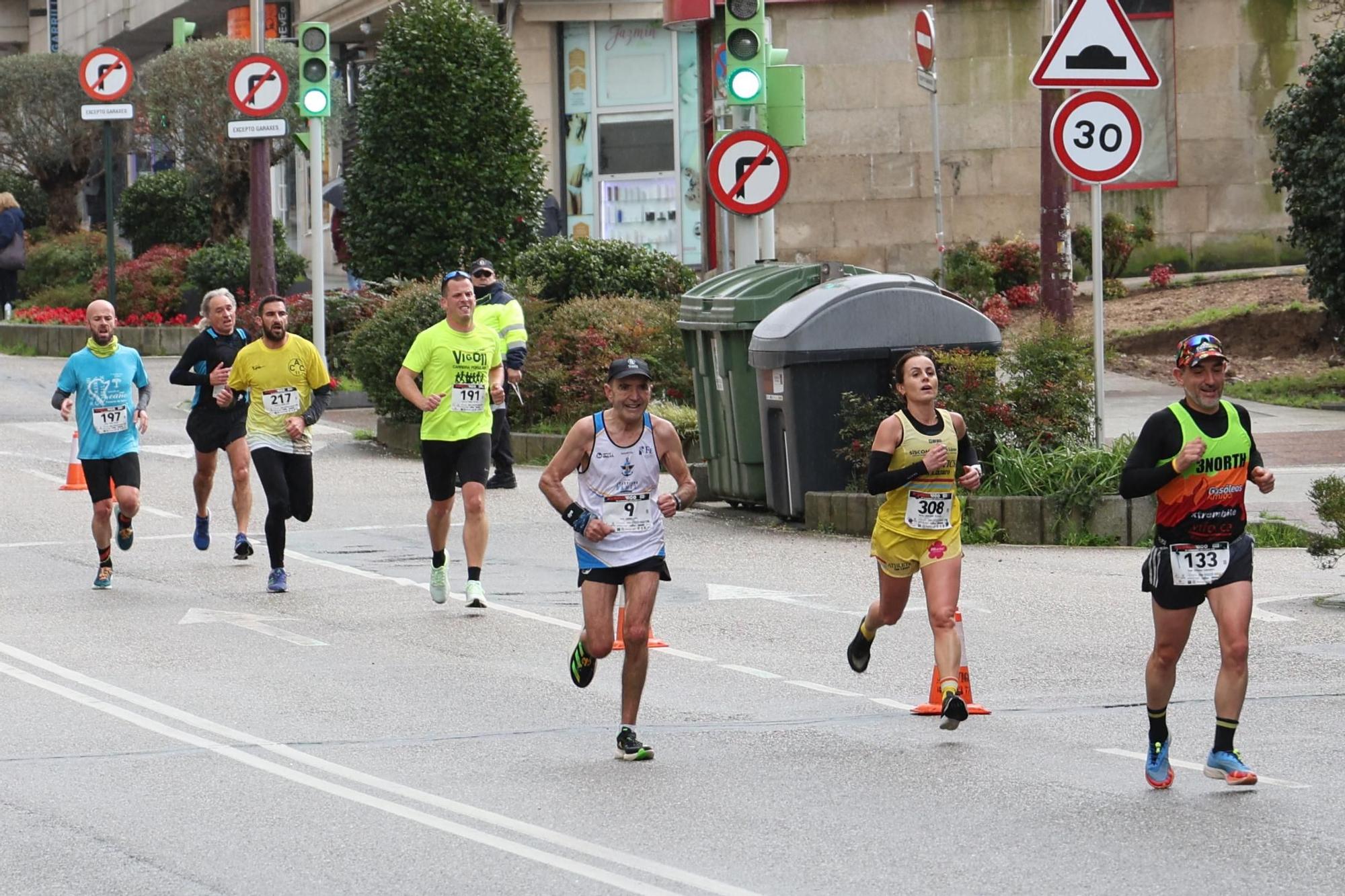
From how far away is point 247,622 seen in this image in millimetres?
11859

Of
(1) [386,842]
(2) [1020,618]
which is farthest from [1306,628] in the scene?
(1) [386,842]

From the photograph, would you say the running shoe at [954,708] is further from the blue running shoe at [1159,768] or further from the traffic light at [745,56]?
the traffic light at [745,56]

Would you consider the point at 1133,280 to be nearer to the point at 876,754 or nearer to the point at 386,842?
the point at 876,754

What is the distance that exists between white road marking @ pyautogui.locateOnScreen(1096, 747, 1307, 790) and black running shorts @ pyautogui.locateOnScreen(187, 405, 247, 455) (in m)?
7.70

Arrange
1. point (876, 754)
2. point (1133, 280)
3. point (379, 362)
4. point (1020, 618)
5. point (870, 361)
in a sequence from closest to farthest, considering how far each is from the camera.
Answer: point (876, 754)
point (1020, 618)
point (870, 361)
point (379, 362)
point (1133, 280)

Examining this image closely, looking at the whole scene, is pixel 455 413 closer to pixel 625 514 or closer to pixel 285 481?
pixel 285 481

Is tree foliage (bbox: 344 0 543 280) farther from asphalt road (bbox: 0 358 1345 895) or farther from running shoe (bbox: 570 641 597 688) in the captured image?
running shoe (bbox: 570 641 597 688)

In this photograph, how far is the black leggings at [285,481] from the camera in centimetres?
1321

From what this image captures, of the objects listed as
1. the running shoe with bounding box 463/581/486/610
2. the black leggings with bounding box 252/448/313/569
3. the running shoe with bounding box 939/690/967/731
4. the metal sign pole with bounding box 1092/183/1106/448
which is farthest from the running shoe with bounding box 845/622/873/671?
the metal sign pole with bounding box 1092/183/1106/448

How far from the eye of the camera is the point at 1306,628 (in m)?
11.2

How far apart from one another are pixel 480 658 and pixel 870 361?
16.9ft

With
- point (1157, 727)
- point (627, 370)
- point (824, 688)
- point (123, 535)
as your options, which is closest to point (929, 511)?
point (824, 688)

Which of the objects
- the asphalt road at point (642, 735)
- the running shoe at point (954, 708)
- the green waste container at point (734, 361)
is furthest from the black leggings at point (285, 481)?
the running shoe at point (954, 708)

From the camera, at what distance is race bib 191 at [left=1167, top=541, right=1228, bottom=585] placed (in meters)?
7.73
